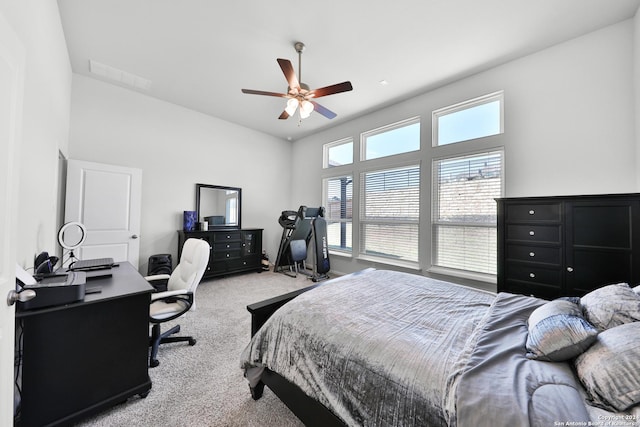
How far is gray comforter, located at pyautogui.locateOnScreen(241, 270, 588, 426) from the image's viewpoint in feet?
2.66

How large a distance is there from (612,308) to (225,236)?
4.73 meters

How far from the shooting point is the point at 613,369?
80 cm

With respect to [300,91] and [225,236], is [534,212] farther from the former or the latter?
[225,236]

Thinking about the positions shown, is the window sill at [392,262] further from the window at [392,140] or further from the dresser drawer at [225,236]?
the dresser drawer at [225,236]

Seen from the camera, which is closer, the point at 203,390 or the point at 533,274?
the point at 203,390

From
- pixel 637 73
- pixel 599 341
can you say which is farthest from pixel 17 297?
pixel 637 73

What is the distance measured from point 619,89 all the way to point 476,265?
231cm

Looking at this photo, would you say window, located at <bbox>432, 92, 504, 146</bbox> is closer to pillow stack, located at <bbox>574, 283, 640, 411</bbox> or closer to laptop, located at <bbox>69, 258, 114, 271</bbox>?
pillow stack, located at <bbox>574, 283, 640, 411</bbox>

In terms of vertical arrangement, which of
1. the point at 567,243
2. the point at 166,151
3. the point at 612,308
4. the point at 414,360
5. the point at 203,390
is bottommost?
the point at 203,390

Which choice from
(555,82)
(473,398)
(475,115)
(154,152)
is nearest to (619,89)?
(555,82)

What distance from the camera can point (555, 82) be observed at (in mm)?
2668

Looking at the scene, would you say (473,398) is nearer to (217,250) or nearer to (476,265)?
(476,265)

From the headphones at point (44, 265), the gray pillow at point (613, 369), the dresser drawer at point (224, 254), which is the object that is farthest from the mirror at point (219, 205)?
the gray pillow at point (613, 369)

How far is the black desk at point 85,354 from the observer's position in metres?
1.28
